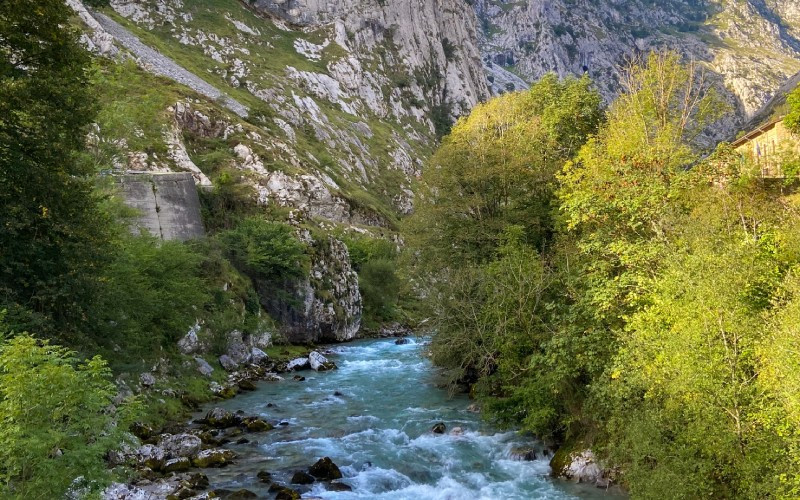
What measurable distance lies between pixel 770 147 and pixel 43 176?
87.4 feet

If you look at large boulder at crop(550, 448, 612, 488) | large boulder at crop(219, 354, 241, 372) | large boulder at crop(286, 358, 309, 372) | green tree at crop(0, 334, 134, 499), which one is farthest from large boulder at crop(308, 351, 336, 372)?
green tree at crop(0, 334, 134, 499)

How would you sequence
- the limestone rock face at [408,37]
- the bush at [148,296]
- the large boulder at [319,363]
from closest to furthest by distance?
the bush at [148,296]
the large boulder at [319,363]
the limestone rock face at [408,37]

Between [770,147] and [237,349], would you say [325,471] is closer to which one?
[237,349]

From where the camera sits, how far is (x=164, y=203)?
3925cm

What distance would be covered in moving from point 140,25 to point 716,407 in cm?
11653

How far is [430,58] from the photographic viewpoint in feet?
515

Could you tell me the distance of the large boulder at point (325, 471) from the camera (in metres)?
14.9

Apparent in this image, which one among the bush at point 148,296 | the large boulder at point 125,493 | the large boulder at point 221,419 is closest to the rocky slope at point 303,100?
the bush at point 148,296

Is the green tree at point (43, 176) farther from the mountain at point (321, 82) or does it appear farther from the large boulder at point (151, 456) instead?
the mountain at point (321, 82)

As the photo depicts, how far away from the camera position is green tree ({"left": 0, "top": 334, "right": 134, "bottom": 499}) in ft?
24.2

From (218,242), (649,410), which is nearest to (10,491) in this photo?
(649,410)

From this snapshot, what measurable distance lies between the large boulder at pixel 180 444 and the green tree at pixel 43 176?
5.04 meters

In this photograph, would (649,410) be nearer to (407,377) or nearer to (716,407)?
(716,407)

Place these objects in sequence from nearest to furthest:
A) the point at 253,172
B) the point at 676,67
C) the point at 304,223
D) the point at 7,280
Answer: the point at 7,280, the point at 676,67, the point at 304,223, the point at 253,172
